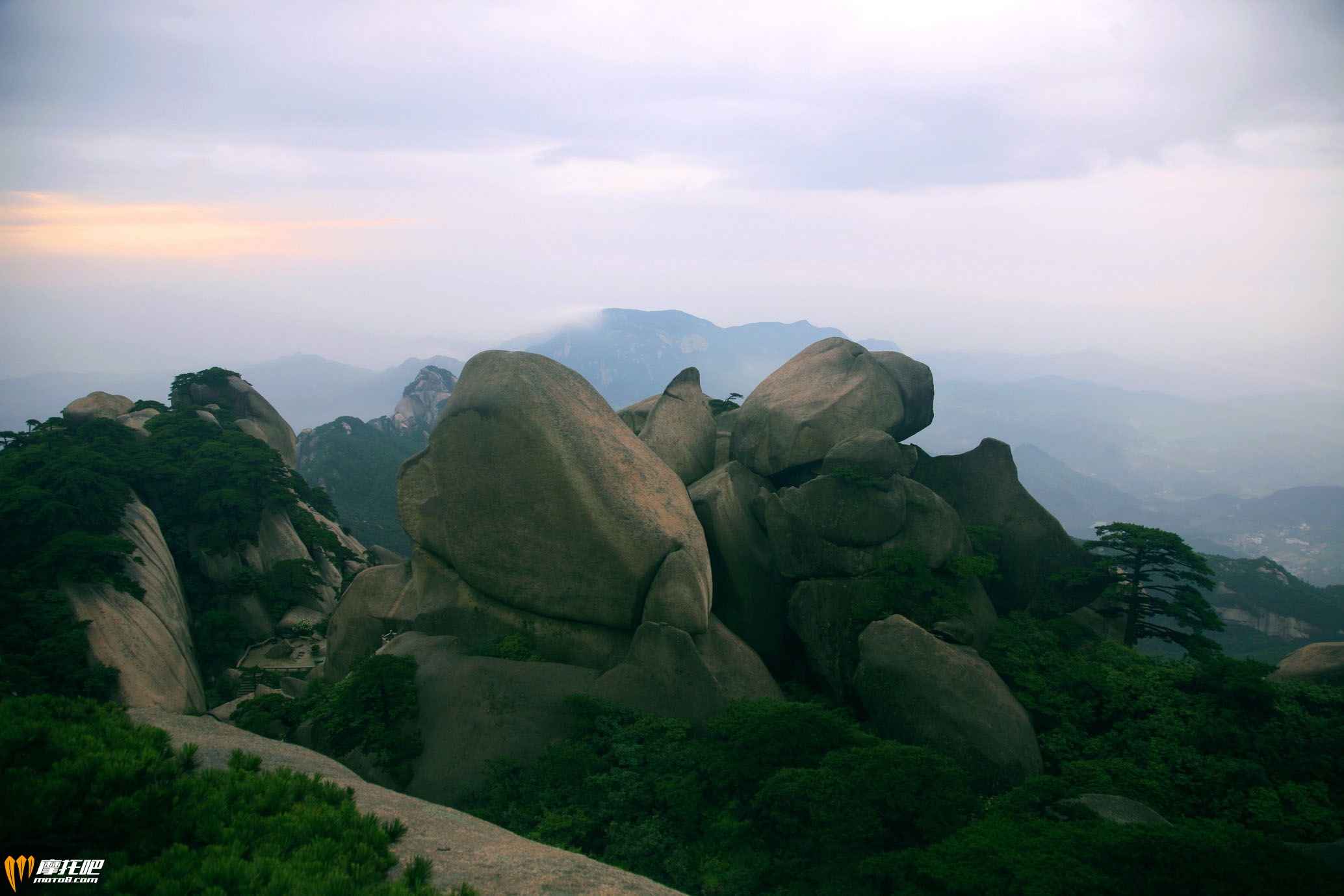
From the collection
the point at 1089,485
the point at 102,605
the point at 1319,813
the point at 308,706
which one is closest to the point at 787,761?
the point at 1319,813

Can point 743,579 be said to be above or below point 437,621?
above

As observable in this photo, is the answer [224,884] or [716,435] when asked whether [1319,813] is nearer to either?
[224,884]

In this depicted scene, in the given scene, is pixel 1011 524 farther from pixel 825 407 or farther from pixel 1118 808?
pixel 1118 808

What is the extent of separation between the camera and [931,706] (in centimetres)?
1152

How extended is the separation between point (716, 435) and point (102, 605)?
17.7m

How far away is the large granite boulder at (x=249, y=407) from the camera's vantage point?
3762cm

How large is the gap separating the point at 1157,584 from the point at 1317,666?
288cm

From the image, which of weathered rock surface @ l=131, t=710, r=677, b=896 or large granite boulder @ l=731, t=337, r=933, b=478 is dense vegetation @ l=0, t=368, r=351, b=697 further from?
large granite boulder @ l=731, t=337, r=933, b=478

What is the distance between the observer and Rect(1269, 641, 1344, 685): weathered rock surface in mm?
12531

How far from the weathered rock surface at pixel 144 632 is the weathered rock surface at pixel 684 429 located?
13.6m

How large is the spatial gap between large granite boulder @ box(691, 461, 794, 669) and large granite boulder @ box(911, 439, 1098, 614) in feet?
16.5

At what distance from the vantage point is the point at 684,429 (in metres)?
19.7

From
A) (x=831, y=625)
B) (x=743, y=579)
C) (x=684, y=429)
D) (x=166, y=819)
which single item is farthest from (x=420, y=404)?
(x=166, y=819)

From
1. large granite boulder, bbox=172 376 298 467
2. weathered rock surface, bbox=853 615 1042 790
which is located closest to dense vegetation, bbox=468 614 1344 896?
weathered rock surface, bbox=853 615 1042 790
